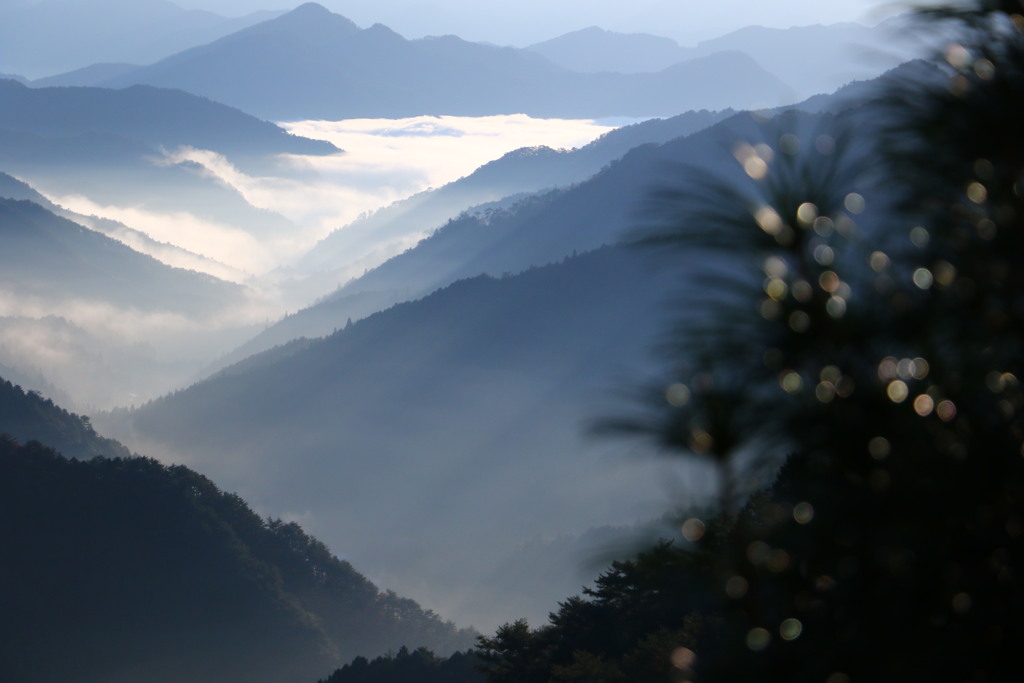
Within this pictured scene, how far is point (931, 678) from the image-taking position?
2684 mm

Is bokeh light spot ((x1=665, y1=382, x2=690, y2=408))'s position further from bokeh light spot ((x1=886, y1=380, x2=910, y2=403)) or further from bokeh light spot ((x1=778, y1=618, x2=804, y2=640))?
bokeh light spot ((x1=778, y1=618, x2=804, y2=640))

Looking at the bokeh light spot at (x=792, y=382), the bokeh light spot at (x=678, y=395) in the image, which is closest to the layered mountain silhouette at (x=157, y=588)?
the bokeh light spot at (x=678, y=395)

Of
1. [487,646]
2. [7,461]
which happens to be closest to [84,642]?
[7,461]

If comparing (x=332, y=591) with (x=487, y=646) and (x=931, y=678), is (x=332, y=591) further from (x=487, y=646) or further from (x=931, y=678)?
(x=931, y=678)

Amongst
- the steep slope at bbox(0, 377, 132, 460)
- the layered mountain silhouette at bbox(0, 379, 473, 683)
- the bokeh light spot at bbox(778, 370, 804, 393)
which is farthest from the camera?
the steep slope at bbox(0, 377, 132, 460)

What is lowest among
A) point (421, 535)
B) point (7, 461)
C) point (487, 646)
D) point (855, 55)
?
point (421, 535)

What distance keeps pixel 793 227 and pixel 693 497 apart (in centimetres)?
123

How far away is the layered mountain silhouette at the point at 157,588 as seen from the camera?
75.6m

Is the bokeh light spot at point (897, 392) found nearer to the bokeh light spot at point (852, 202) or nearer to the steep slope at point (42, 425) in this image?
the bokeh light spot at point (852, 202)

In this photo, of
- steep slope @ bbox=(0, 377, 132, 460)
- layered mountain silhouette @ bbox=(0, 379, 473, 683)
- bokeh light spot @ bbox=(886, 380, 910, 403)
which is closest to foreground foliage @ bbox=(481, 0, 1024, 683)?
bokeh light spot @ bbox=(886, 380, 910, 403)

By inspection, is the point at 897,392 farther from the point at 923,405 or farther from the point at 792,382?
the point at 792,382

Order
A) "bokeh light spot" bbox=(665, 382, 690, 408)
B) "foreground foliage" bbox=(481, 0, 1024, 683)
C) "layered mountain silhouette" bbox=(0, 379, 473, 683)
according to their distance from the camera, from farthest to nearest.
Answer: "layered mountain silhouette" bbox=(0, 379, 473, 683) → "bokeh light spot" bbox=(665, 382, 690, 408) → "foreground foliage" bbox=(481, 0, 1024, 683)

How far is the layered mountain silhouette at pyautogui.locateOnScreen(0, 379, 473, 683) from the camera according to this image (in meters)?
75.6

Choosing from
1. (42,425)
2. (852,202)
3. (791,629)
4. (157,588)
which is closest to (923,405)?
(852,202)
